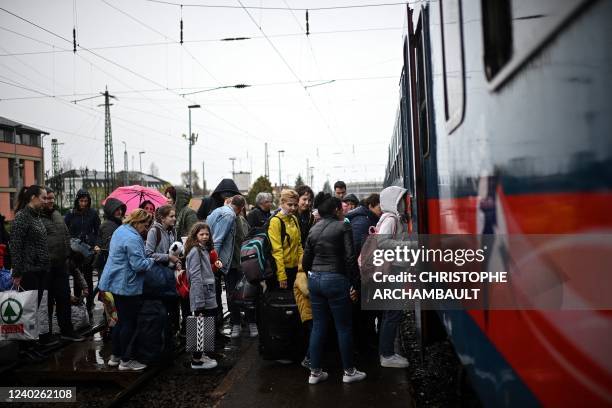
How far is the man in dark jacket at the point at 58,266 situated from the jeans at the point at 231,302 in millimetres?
1886

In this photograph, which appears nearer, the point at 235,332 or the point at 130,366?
the point at 130,366

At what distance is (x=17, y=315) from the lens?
6070 millimetres

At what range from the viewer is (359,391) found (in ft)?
16.3

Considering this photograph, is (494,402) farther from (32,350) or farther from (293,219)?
(32,350)

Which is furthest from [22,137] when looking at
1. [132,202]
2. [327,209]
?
[327,209]

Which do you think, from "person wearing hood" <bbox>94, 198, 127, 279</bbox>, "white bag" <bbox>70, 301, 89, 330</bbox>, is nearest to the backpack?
"person wearing hood" <bbox>94, 198, 127, 279</bbox>

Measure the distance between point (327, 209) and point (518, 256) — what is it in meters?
3.50

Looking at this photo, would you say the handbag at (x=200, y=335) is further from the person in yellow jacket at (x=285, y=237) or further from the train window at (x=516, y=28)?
the train window at (x=516, y=28)

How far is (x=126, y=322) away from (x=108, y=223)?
76.5 inches

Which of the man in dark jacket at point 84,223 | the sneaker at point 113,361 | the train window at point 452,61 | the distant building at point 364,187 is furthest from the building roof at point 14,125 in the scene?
the train window at point 452,61

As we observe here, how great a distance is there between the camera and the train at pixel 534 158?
120 centimetres

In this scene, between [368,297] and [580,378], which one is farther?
[368,297]

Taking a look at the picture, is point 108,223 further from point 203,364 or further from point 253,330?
point 203,364

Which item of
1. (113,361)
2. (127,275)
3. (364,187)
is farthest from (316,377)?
(364,187)
